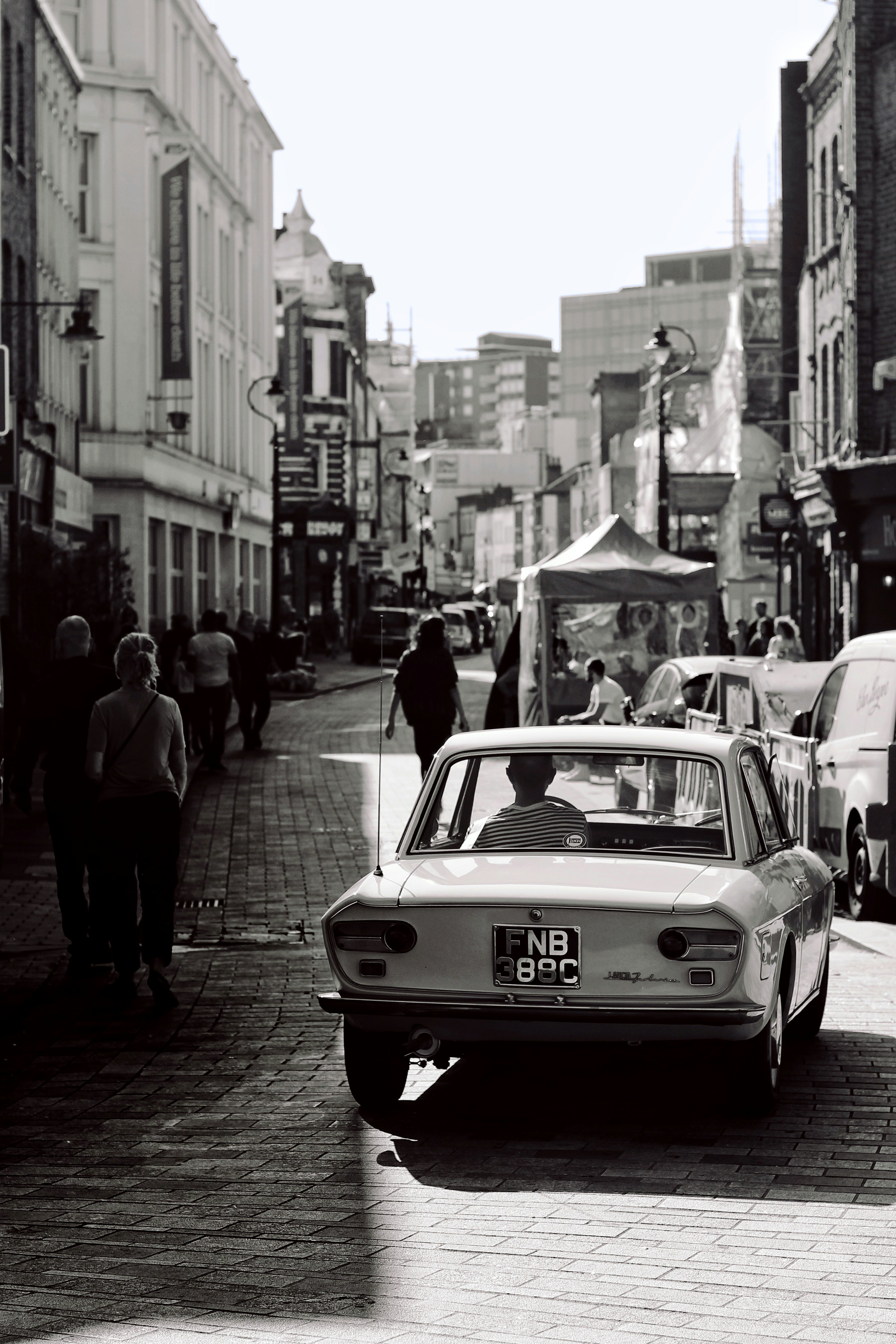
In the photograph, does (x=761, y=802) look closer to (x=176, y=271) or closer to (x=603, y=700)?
(x=603, y=700)

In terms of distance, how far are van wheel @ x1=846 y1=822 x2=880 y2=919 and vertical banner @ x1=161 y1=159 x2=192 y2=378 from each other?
114 ft

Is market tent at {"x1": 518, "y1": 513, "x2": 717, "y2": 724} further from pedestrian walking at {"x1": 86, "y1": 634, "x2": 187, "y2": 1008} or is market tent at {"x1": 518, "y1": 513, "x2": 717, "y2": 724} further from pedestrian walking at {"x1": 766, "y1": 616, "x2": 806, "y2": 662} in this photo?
pedestrian walking at {"x1": 86, "y1": 634, "x2": 187, "y2": 1008}

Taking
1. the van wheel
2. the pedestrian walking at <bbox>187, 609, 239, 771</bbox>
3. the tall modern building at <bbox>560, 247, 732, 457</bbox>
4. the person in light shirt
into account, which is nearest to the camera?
the van wheel

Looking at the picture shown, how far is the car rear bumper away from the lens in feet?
22.0

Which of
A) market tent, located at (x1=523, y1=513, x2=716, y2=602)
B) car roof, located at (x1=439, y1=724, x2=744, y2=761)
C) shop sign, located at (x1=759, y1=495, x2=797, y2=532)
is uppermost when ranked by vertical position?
shop sign, located at (x1=759, y1=495, x2=797, y2=532)

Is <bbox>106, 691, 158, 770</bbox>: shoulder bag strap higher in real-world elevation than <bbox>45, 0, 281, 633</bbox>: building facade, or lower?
lower

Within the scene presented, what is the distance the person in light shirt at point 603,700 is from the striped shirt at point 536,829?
13.2 m

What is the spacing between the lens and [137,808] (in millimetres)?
9828

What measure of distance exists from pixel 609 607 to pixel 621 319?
464ft

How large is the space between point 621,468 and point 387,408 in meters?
56.0

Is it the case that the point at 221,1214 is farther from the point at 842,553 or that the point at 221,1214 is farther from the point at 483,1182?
the point at 842,553

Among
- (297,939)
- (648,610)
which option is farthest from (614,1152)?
(648,610)

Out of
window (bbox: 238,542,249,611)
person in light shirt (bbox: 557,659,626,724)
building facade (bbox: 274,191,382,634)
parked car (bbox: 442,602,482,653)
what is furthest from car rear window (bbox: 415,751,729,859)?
parked car (bbox: 442,602,482,653)

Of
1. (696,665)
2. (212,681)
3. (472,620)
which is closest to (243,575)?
(472,620)
